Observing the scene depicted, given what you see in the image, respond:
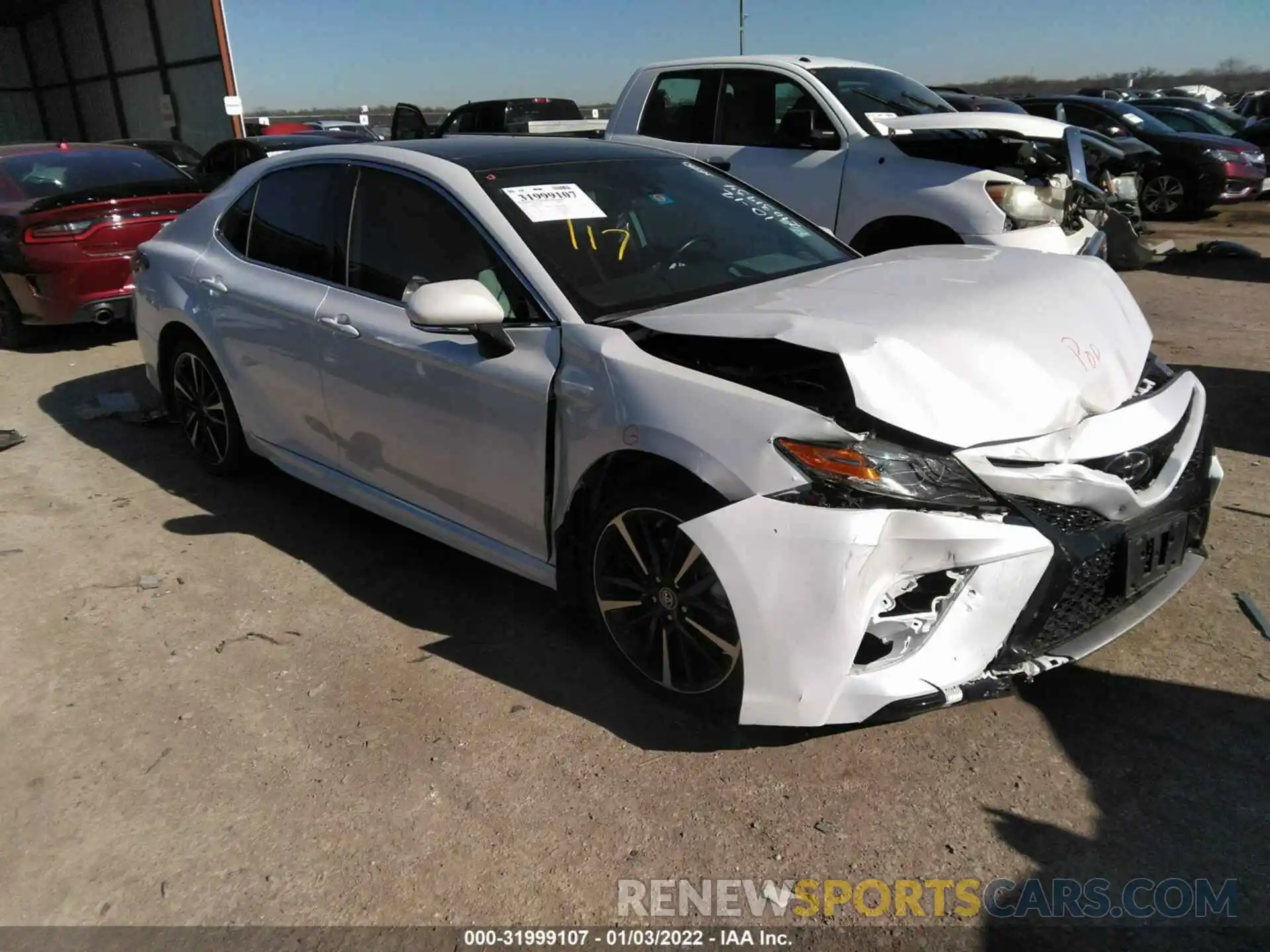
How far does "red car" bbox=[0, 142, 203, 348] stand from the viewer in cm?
714

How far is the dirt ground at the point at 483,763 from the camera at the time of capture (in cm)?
238

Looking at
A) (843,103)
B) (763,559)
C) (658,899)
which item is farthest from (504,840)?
(843,103)

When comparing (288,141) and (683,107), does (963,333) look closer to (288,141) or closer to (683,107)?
(683,107)

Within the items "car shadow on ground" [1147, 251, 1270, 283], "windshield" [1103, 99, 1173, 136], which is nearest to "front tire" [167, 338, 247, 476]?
"car shadow on ground" [1147, 251, 1270, 283]

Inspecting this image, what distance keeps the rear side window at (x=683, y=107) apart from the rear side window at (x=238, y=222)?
12.8ft

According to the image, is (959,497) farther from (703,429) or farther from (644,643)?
(644,643)

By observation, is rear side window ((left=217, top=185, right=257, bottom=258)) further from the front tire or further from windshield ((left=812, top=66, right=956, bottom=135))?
windshield ((left=812, top=66, right=956, bottom=135))

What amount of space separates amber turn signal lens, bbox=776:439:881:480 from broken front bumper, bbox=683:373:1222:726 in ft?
0.37

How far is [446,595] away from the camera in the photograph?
149 inches

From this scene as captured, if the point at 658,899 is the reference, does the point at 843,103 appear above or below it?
above

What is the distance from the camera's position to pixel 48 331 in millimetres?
8641

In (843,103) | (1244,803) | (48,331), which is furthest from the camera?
(48,331)

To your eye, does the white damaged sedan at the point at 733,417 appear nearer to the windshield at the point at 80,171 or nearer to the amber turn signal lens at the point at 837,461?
the amber turn signal lens at the point at 837,461

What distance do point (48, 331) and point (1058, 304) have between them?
8780 mm
